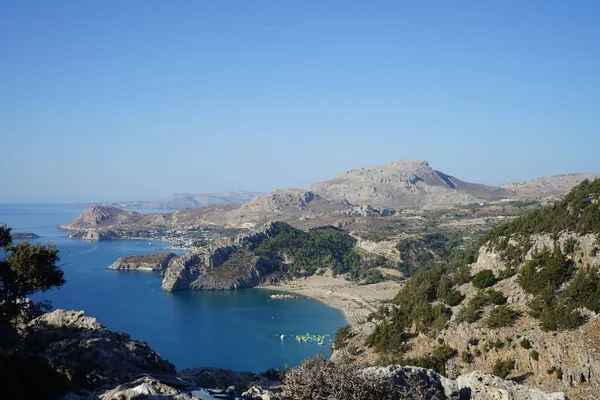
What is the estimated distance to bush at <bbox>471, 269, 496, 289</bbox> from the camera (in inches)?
1061

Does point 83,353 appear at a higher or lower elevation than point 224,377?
higher

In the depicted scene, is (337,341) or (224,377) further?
(337,341)

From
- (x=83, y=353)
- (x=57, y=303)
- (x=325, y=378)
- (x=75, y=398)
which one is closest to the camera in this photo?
(x=75, y=398)

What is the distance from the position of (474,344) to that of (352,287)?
200 feet

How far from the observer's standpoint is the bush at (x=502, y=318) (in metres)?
22.4

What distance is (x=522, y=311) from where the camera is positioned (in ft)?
75.4

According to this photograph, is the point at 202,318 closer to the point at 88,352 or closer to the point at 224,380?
the point at 88,352

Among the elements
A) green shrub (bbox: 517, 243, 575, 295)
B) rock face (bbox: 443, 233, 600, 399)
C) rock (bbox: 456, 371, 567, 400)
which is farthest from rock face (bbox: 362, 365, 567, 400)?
green shrub (bbox: 517, 243, 575, 295)

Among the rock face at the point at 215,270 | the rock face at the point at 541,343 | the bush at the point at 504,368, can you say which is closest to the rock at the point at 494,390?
the rock face at the point at 541,343

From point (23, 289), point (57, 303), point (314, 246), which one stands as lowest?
point (57, 303)

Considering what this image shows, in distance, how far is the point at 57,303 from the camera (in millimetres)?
70938

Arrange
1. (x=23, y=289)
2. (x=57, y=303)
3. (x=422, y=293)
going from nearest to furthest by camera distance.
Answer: (x=23, y=289), (x=422, y=293), (x=57, y=303)

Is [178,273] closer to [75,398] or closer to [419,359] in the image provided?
[419,359]

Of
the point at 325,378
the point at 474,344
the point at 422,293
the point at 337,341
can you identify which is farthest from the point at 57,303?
the point at 325,378
